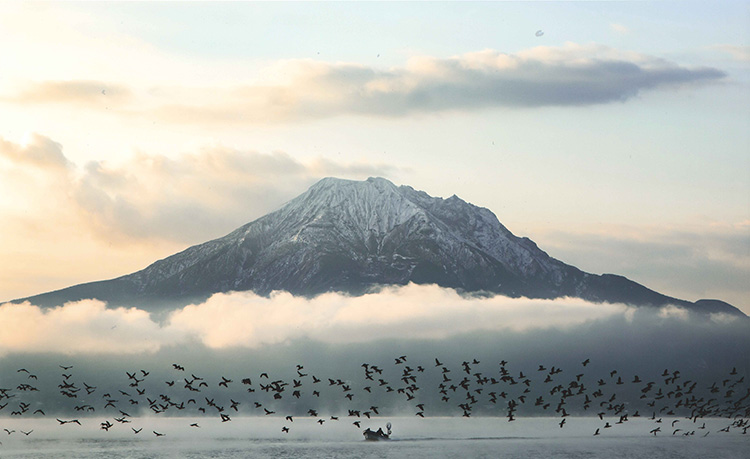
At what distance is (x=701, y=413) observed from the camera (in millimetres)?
181750

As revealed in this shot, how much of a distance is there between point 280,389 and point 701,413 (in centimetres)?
8752

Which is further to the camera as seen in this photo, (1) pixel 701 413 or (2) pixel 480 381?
(1) pixel 701 413

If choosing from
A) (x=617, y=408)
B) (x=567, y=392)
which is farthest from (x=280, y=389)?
(x=617, y=408)

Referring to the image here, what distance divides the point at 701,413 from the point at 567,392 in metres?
30.4

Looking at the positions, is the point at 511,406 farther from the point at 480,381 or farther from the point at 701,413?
the point at 701,413

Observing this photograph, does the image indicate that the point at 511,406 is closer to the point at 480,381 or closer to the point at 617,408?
the point at 480,381

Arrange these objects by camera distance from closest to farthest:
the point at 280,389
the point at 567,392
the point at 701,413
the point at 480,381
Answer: the point at 280,389, the point at 480,381, the point at 567,392, the point at 701,413

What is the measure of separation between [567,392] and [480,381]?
1966cm

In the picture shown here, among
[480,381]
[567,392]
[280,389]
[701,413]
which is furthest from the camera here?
[701,413]

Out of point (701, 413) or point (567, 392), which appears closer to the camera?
point (567, 392)

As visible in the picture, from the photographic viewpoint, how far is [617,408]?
182625 mm

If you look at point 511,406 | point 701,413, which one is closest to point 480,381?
point 511,406

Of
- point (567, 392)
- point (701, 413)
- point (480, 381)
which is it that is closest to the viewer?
point (480, 381)

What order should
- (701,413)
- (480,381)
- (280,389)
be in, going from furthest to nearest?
(701,413), (480,381), (280,389)
